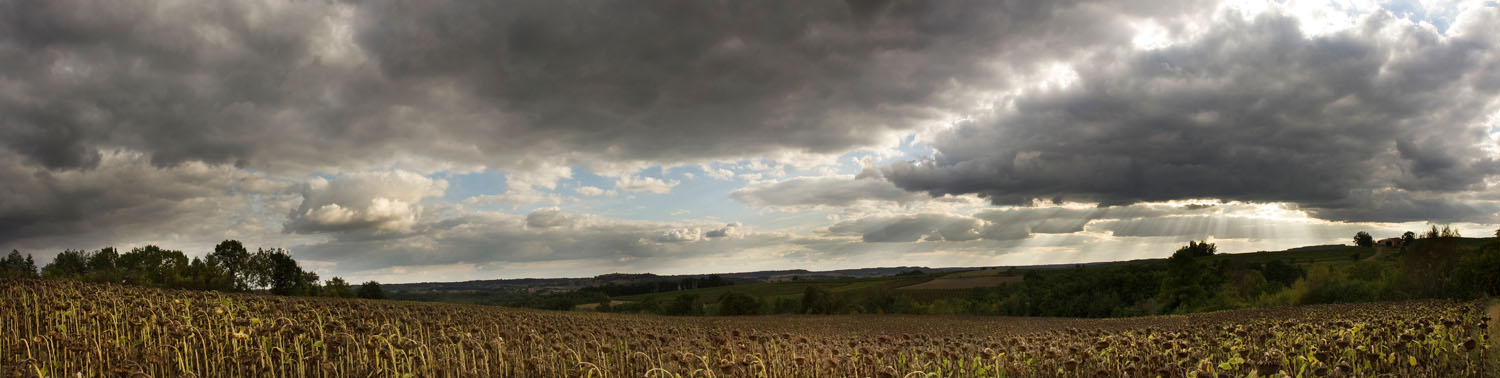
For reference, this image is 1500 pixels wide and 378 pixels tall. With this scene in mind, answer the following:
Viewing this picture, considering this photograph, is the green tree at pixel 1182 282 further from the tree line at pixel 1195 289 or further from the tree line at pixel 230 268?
the tree line at pixel 230 268

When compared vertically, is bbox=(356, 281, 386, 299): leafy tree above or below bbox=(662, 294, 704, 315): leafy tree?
above

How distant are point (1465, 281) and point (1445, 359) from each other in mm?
44469

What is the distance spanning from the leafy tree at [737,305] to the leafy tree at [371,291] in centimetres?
2952

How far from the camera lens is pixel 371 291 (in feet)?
193

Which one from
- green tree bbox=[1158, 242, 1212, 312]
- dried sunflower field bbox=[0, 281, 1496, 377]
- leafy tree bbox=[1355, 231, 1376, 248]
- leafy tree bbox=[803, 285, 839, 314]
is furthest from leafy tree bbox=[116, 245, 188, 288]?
leafy tree bbox=[1355, 231, 1376, 248]

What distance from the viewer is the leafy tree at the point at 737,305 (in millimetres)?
61684

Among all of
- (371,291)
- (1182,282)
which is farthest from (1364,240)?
(371,291)

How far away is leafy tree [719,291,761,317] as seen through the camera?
6168 cm

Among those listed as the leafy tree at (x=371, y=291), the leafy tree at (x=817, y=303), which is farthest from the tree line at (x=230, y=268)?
the leafy tree at (x=817, y=303)

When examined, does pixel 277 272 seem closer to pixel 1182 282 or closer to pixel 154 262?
pixel 154 262

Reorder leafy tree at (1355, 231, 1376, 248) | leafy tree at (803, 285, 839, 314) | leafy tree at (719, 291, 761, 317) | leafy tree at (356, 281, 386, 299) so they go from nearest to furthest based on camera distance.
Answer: leafy tree at (356, 281, 386, 299) → leafy tree at (719, 291, 761, 317) → leafy tree at (803, 285, 839, 314) → leafy tree at (1355, 231, 1376, 248)

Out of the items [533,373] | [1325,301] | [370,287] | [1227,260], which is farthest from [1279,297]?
[370,287]

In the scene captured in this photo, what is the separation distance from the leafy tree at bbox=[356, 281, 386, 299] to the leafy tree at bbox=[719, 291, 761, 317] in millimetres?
29516

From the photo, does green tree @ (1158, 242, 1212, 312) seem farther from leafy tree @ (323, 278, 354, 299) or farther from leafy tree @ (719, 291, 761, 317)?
leafy tree @ (323, 278, 354, 299)
